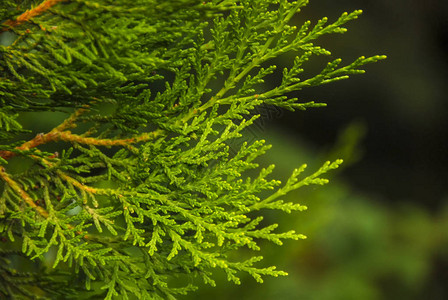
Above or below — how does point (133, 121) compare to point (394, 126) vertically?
below

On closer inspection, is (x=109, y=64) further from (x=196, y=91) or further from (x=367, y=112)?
(x=367, y=112)

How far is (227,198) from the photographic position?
2.01 metres

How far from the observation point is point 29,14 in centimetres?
189

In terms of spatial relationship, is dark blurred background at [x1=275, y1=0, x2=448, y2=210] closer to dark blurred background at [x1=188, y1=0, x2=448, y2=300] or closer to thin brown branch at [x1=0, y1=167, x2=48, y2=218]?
dark blurred background at [x1=188, y1=0, x2=448, y2=300]

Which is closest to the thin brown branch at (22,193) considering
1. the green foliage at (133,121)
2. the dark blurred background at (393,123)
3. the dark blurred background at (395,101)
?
A: the green foliage at (133,121)

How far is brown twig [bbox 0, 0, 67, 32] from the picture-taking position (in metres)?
1.85

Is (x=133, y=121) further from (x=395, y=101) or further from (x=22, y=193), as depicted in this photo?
(x=395, y=101)

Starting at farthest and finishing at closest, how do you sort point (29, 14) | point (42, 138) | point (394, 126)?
point (394, 126) < point (42, 138) < point (29, 14)

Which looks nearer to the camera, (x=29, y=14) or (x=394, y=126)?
(x=29, y=14)

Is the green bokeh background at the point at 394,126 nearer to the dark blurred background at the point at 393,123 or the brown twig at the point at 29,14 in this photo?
the dark blurred background at the point at 393,123

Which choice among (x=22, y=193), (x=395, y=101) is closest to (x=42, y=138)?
(x=22, y=193)

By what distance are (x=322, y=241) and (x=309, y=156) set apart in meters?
2.26

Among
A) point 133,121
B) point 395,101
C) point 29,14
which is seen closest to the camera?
point 29,14

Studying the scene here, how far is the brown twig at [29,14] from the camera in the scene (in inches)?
73.0
